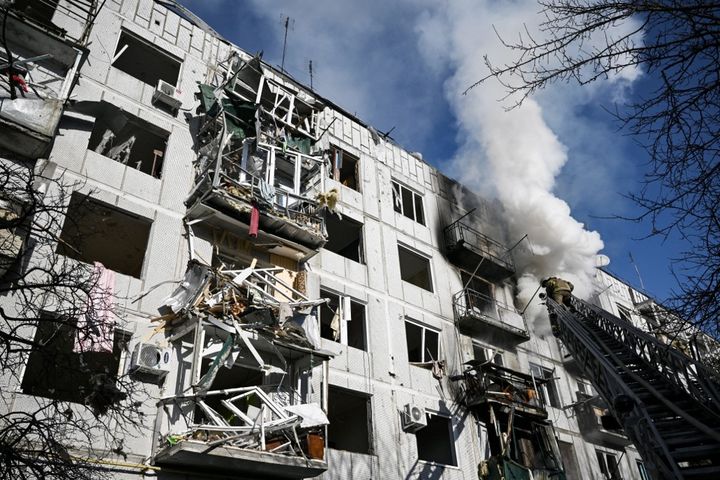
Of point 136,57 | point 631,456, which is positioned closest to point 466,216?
point 631,456

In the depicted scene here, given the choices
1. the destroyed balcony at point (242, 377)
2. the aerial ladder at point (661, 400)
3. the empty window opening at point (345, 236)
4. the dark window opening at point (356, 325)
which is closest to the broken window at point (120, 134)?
the destroyed balcony at point (242, 377)

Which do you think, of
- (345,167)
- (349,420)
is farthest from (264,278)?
(345,167)

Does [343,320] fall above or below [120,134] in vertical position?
below

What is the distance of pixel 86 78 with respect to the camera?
14.4 metres

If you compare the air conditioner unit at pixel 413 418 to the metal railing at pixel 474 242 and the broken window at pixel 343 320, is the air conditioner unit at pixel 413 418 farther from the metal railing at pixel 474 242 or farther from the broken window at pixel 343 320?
the metal railing at pixel 474 242

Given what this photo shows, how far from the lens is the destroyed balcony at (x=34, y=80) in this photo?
37.3 ft

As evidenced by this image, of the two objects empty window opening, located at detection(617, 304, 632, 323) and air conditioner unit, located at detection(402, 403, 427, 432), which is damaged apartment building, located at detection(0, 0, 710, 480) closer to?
air conditioner unit, located at detection(402, 403, 427, 432)

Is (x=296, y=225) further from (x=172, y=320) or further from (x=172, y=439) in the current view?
(x=172, y=439)

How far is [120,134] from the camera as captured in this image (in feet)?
50.2

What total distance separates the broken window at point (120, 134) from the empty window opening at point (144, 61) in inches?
104

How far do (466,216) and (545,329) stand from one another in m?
6.48

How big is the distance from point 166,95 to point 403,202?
11.1 metres

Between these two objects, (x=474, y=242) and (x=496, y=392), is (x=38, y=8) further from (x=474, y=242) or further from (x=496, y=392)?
(x=496, y=392)

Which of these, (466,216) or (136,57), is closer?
(136,57)
